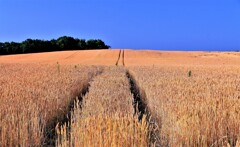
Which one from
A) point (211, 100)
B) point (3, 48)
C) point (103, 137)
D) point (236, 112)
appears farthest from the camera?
point (3, 48)

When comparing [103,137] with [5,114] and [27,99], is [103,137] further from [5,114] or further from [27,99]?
[27,99]

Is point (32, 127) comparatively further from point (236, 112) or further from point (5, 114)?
point (236, 112)

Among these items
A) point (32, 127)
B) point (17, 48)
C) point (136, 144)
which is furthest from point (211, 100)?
point (17, 48)

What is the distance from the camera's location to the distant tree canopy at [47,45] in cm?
7425

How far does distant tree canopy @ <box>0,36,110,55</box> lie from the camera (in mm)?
74250

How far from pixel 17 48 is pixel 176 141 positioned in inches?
2853

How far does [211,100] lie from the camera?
23.1 feet

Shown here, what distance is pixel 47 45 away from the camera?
3017 inches

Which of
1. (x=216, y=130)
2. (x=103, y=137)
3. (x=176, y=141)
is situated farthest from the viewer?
(x=216, y=130)

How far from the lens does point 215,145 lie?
5.23 m

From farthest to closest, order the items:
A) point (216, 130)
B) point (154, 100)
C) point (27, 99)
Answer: point (154, 100), point (27, 99), point (216, 130)

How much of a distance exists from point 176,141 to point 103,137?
1053mm

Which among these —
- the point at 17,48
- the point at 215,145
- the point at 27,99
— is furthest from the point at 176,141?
the point at 17,48

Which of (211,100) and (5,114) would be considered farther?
(211,100)
